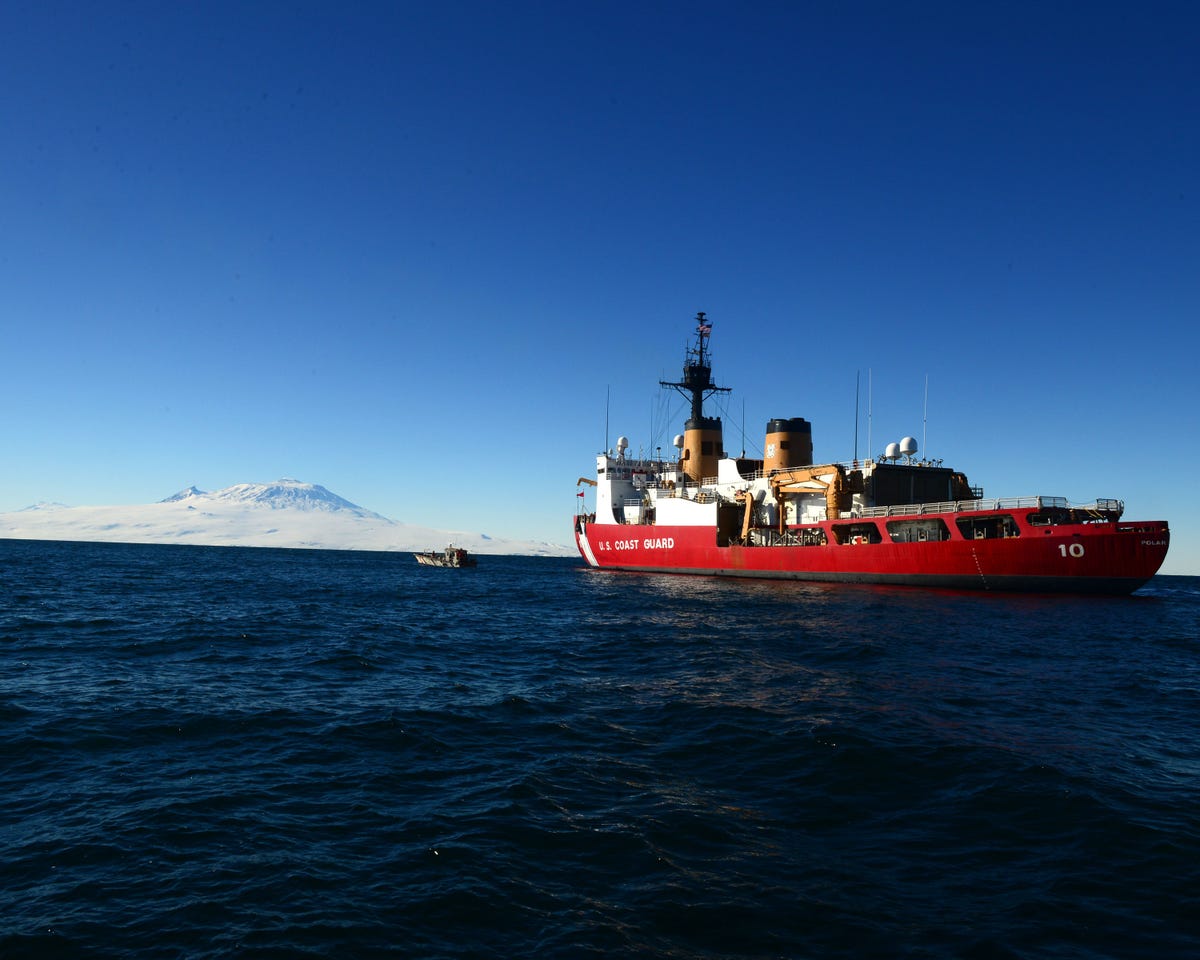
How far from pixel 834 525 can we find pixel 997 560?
8.74 meters

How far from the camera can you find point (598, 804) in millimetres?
8570

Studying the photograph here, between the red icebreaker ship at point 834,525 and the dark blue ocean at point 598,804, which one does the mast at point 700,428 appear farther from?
the dark blue ocean at point 598,804

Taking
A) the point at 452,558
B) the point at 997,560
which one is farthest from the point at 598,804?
the point at 452,558

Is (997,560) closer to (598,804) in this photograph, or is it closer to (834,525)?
(834,525)

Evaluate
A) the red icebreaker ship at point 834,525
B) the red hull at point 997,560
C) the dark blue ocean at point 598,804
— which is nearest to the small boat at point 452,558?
the red icebreaker ship at point 834,525

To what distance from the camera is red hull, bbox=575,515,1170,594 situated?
107 ft

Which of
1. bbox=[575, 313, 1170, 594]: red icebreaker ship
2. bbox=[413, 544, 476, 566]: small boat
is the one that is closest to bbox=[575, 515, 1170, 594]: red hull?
bbox=[575, 313, 1170, 594]: red icebreaker ship

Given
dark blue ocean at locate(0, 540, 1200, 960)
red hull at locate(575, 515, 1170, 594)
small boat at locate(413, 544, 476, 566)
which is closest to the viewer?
dark blue ocean at locate(0, 540, 1200, 960)

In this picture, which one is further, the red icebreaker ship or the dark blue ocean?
the red icebreaker ship

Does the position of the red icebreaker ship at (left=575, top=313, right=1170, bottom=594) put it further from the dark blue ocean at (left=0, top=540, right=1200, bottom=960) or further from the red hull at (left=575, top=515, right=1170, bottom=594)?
the dark blue ocean at (left=0, top=540, right=1200, bottom=960)

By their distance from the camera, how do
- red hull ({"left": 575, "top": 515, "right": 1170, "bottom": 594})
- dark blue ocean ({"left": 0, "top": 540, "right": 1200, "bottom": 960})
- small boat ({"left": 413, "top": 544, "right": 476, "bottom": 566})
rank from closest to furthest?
1. dark blue ocean ({"left": 0, "top": 540, "right": 1200, "bottom": 960})
2. red hull ({"left": 575, "top": 515, "right": 1170, "bottom": 594})
3. small boat ({"left": 413, "top": 544, "right": 476, "bottom": 566})

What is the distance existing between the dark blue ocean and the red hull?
1533cm

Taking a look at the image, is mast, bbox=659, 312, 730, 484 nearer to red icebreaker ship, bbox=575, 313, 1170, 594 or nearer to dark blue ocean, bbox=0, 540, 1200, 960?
red icebreaker ship, bbox=575, 313, 1170, 594

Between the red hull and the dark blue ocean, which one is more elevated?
the red hull
